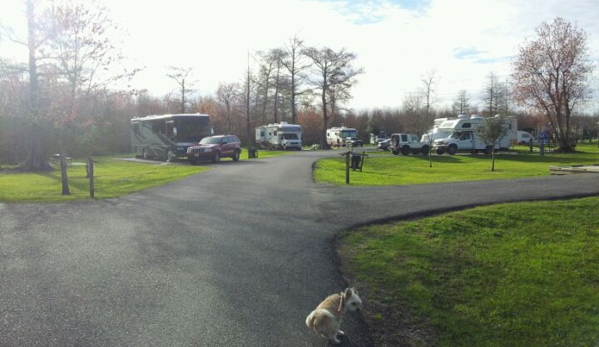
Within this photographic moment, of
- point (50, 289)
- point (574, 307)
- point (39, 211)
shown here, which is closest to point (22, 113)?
point (39, 211)

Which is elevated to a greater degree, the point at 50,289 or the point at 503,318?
the point at 50,289

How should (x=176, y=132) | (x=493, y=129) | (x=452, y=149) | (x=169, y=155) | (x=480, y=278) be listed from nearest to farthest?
(x=480, y=278) → (x=493, y=129) → (x=176, y=132) → (x=169, y=155) → (x=452, y=149)

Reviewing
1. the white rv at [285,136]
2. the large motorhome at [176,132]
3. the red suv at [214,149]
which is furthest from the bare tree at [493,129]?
the white rv at [285,136]

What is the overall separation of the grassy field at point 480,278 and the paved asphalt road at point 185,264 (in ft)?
1.90

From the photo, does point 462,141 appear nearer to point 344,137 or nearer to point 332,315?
point 344,137

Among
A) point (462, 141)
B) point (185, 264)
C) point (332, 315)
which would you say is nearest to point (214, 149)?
point (462, 141)

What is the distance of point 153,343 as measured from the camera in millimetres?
4555

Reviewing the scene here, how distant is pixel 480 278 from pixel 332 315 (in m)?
3.58

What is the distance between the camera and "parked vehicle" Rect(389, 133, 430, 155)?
4125 centimetres

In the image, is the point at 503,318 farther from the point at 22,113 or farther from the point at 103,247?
the point at 22,113

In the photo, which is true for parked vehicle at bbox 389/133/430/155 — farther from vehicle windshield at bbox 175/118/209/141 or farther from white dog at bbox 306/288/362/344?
white dog at bbox 306/288/362/344

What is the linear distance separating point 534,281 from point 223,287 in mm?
4660

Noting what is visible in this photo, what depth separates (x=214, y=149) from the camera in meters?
31.5

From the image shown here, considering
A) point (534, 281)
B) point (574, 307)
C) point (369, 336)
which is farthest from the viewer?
point (534, 281)
